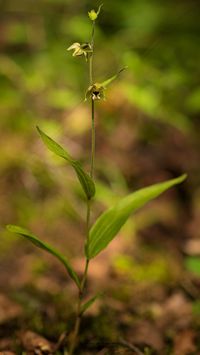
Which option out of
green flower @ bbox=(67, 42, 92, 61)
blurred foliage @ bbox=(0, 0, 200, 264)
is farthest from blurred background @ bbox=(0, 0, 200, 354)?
green flower @ bbox=(67, 42, 92, 61)

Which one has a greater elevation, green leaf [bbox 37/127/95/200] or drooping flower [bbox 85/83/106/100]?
drooping flower [bbox 85/83/106/100]

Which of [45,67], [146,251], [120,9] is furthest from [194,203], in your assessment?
[120,9]

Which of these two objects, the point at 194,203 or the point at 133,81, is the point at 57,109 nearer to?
the point at 133,81

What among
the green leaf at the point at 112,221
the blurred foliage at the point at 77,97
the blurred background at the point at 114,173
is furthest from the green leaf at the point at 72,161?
the blurred foliage at the point at 77,97

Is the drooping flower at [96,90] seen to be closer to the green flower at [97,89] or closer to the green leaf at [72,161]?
the green flower at [97,89]

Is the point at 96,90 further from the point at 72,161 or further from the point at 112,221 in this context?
the point at 112,221

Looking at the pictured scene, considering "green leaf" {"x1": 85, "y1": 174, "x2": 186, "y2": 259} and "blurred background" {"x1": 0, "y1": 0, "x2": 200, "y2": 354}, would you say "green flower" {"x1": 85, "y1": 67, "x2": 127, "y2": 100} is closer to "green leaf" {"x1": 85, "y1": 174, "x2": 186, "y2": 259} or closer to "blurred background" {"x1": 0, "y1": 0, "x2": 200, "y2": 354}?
"blurred background" {"x1": 0, "y1": 0, "x2": 200, "y2": 354}
